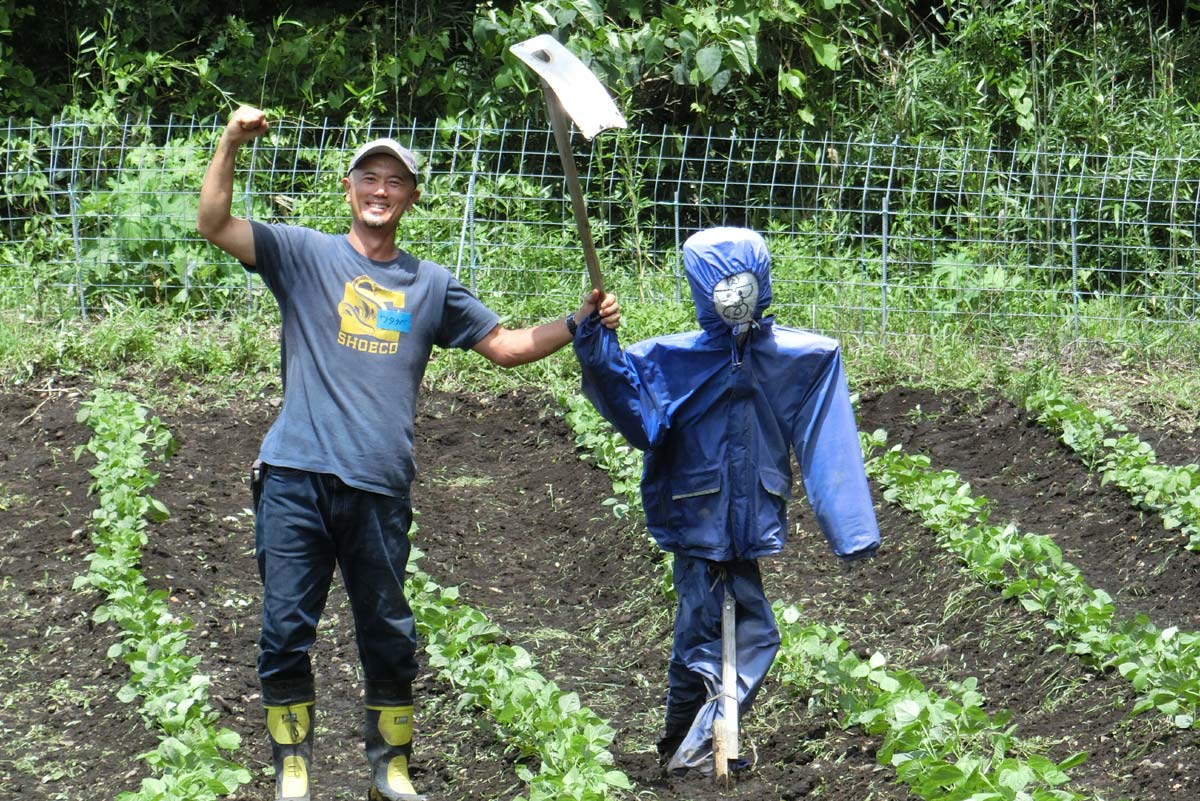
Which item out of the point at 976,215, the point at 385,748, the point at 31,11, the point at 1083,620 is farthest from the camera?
the point at 31,11

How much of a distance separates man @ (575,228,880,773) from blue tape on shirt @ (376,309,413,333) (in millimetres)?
538

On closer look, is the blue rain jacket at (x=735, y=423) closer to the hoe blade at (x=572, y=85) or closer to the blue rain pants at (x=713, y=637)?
the blue rain pants at (x=713, y=637)

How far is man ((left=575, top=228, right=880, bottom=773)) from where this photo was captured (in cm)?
437

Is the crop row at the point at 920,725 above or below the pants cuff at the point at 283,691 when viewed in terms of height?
above

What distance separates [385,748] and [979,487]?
391 centimetres

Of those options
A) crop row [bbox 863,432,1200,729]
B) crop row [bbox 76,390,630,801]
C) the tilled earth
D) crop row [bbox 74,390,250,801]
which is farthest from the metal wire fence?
crop row [bbox 76,390,630,801]

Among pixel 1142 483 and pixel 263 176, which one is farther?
pixel 263 176

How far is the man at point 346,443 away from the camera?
13.5 feet

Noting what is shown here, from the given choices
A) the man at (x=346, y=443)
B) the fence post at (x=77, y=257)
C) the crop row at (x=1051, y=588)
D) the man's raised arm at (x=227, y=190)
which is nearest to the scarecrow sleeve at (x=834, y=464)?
the man at (x=346, y=443)

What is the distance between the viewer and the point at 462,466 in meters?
7.89

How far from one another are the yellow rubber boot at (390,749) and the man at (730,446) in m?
0.77

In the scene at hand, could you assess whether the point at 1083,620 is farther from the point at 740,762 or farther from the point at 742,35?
the point at 742,35

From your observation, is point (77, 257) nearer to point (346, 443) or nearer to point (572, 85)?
point (346, 443)

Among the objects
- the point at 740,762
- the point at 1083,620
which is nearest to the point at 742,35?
the point at 1083,620
